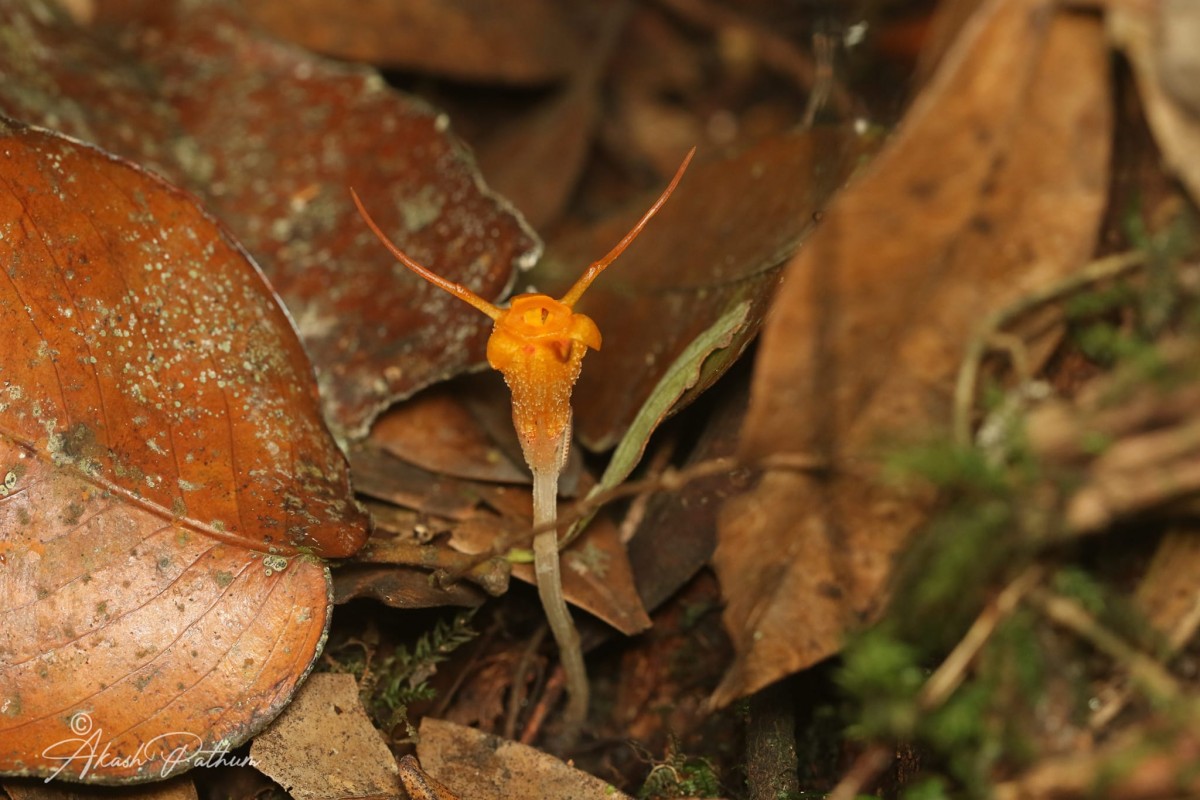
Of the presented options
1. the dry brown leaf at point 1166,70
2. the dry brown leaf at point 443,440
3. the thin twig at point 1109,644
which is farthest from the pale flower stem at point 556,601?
the dry brown leaf at point 1166,70

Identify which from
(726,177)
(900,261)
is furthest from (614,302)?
(900,261)

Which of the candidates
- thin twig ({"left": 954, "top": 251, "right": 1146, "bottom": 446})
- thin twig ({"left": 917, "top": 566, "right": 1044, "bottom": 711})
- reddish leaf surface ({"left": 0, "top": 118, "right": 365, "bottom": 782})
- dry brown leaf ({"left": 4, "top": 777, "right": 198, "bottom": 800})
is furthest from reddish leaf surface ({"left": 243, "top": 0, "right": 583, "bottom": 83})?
thin twig ({"left": 917, "top": 566, "right": 1044, "bottom": 711})

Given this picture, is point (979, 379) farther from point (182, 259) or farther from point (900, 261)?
point (182, 259)

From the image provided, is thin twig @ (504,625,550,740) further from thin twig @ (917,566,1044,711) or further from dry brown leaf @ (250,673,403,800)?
thin twig @ (917,566,1044,711)

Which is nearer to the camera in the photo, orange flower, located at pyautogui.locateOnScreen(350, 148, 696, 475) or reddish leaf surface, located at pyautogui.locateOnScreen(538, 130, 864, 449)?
orange flower, located at pyautogui.locateOnScreen(350, 148, 696, 475)

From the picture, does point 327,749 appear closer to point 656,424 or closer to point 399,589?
point 399,589
